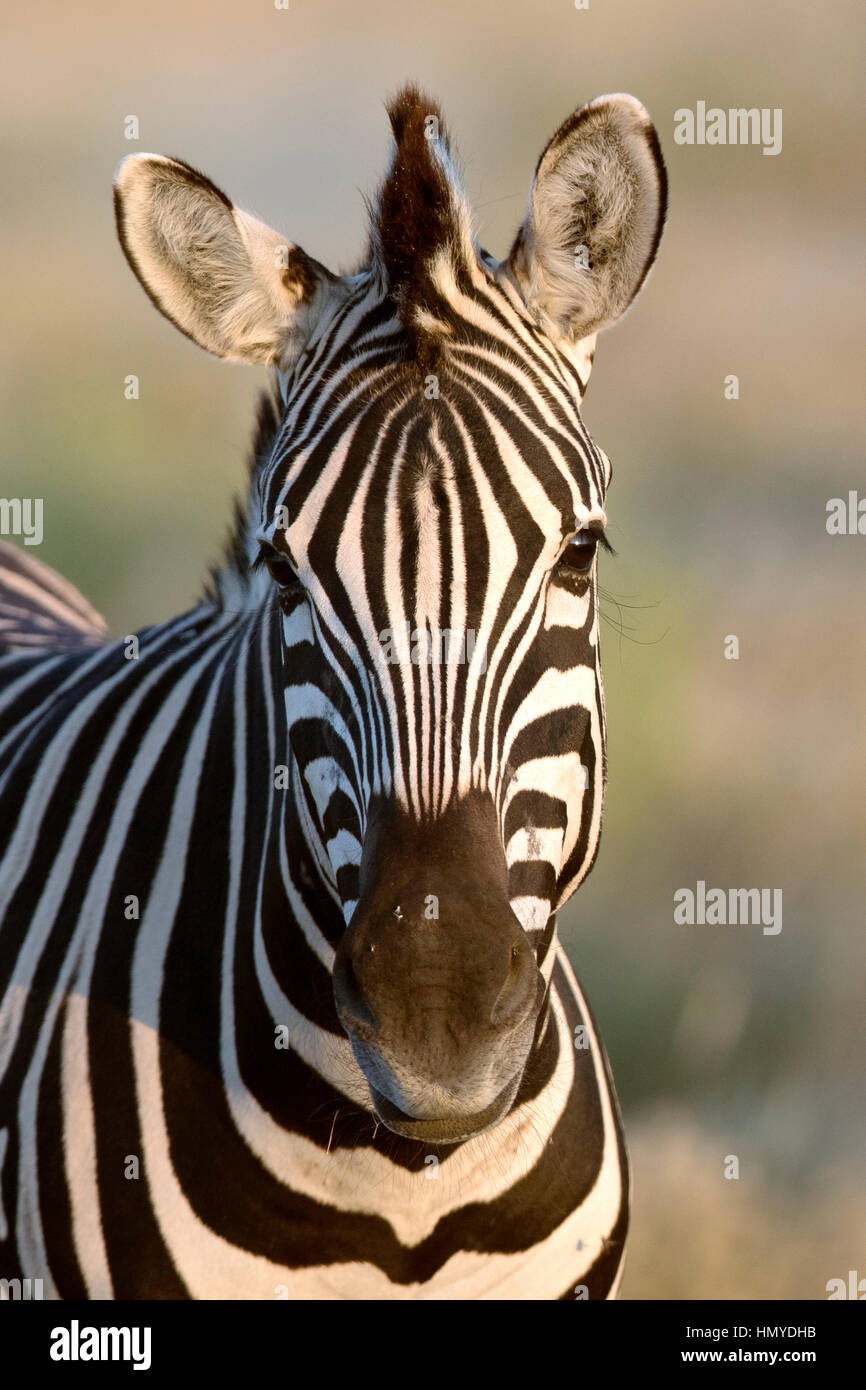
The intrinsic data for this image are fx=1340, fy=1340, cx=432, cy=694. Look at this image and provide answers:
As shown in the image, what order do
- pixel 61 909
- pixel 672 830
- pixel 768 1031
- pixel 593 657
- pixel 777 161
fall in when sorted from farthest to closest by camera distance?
pixel 777 161, pixel 672 830, pixel 768 1031, pixel 61 909, pixel 593 657

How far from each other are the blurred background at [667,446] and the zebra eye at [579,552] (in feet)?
15.1

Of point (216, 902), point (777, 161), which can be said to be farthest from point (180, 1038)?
point (777, 161)

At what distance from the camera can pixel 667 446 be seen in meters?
12.3

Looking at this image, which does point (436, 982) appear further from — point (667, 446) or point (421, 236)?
point (667, 446)

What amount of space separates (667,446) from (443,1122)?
34.5 feet

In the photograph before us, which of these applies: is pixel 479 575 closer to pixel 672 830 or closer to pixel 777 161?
pixel 672 830

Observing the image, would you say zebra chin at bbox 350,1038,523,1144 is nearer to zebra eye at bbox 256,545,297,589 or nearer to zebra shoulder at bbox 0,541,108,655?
zebra eye at bbox 256,545,297,589

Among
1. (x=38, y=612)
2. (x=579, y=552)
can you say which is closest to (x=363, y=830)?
(x=579, y=552)

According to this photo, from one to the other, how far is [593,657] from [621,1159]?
145 centimetres

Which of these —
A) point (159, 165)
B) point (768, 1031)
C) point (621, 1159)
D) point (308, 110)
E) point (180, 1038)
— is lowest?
point (768, 1031)

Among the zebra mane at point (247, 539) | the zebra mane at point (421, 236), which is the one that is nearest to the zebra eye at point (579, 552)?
the zebra mane at point (421, 236)

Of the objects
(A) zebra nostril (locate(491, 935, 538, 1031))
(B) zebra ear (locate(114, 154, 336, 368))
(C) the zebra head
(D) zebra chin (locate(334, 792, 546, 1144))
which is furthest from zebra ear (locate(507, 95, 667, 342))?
(A) zebra nostril (locate(491, 935, 538, 1031))

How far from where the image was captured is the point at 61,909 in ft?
11.3

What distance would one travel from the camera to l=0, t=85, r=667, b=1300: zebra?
8.32 ft
